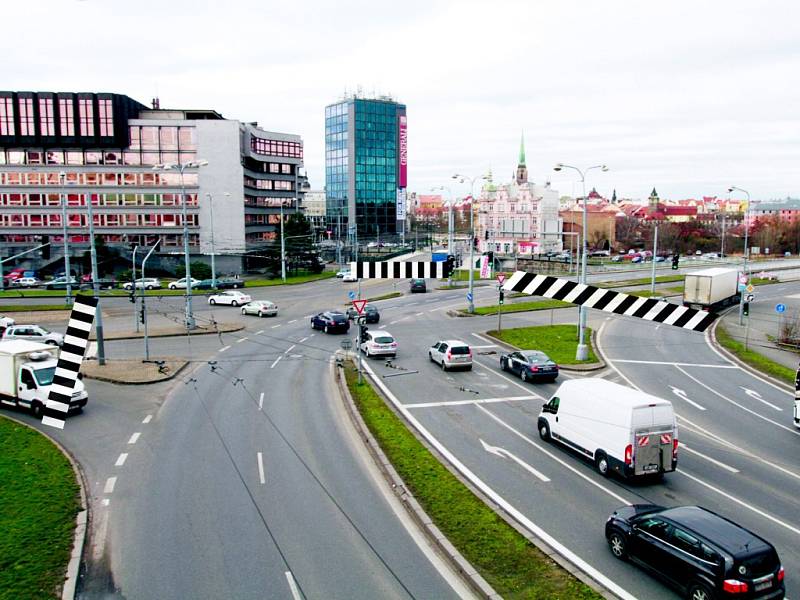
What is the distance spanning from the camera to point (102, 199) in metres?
85.2

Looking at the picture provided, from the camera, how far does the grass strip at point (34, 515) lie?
39.4 ft

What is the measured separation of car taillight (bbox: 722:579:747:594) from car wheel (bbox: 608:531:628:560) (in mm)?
2333

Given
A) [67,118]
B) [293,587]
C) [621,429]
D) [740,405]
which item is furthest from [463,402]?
[67,118]

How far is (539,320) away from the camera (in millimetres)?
48625

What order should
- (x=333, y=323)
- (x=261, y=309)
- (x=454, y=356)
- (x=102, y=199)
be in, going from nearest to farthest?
(x=454, y=356)
(x=333, y=323)
(x=261, y=309)
(x=102, y=199)

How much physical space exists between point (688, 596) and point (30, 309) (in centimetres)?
5523

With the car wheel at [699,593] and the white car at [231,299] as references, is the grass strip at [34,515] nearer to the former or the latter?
the car wheel at [699,593]

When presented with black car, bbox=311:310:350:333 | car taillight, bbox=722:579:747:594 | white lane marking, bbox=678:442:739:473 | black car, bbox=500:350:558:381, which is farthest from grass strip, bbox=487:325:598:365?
car taillight, bbox=722:579:747:594

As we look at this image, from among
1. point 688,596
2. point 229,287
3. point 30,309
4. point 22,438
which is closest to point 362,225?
point 229,287

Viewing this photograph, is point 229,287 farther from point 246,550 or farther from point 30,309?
point 246,550

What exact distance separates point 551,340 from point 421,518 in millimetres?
26632

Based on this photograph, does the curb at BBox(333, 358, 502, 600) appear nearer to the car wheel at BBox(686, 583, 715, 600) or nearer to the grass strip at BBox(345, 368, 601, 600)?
the grass strip at BBox(345, 368, 601, 600)

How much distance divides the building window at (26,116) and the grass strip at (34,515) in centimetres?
7634

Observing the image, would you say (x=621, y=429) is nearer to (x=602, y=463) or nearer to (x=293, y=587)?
(x=602, y=463)
